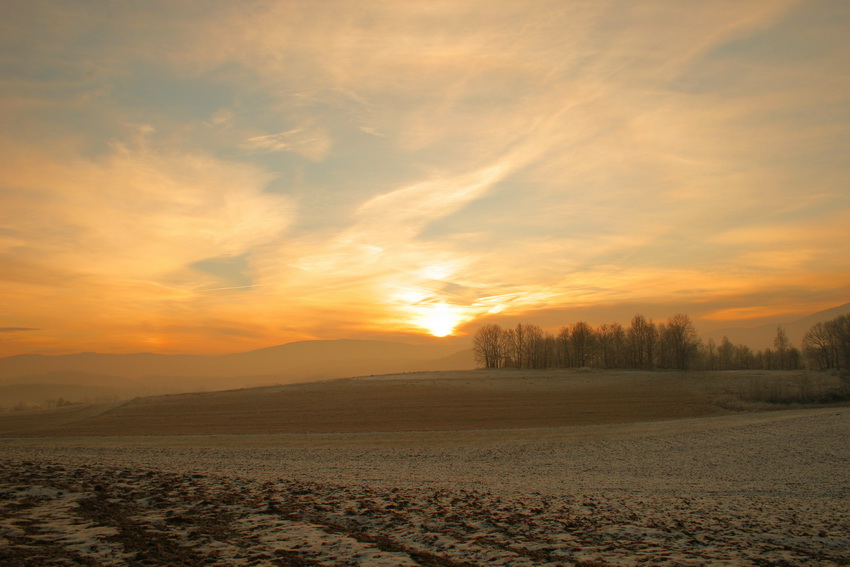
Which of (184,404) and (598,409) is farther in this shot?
(184,404)

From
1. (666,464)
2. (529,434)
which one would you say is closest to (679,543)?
(666,464)

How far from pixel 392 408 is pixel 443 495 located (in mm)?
36098

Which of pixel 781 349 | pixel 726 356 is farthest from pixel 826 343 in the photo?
pixel 726 356

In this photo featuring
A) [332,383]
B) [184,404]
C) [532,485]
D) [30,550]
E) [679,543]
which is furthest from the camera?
[332,383]

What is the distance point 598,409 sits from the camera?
45.4 meters

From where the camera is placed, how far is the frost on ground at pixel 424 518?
7.77m

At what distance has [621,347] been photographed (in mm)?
118750

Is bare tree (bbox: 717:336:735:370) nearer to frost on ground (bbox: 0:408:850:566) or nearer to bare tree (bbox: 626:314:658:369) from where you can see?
bare tree (bbox: 626:314:658:369)

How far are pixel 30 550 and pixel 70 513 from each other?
2.28m

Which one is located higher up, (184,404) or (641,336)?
(641,336)

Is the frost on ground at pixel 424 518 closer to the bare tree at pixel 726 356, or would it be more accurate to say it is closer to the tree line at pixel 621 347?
the tree line at pixel 621 347

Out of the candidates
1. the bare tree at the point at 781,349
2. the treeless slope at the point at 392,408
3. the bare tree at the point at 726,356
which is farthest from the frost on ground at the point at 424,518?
the bare tree at the point at 726,356

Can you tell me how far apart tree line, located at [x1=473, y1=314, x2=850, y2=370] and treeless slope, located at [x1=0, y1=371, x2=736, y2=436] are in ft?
150

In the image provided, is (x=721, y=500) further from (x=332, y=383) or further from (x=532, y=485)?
(x=332, y=383)
